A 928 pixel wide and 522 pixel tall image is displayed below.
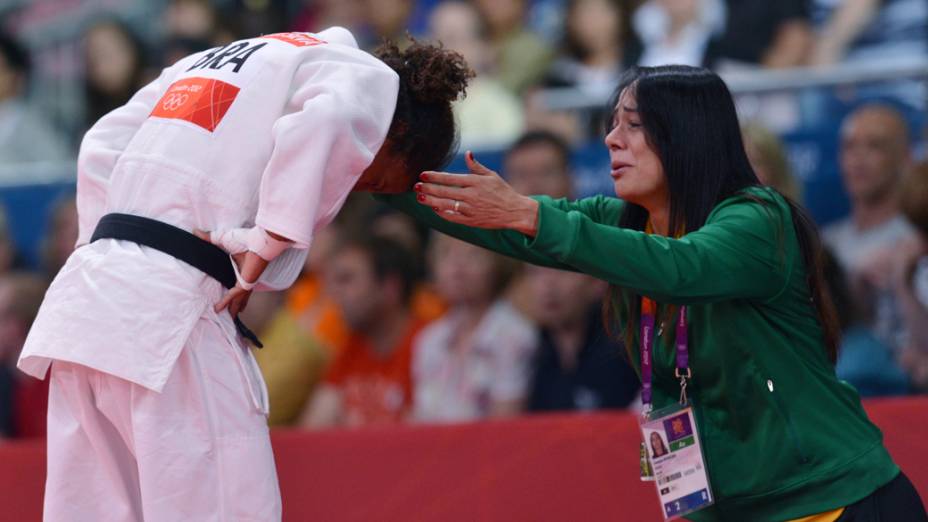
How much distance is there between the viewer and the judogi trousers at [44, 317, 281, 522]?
266 cm

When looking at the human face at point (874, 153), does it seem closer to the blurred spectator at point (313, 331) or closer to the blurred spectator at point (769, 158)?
the blurred spectator at point (769, 158)

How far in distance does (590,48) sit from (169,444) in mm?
4599

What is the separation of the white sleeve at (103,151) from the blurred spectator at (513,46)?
13.5 feet

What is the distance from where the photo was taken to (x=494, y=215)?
262cm

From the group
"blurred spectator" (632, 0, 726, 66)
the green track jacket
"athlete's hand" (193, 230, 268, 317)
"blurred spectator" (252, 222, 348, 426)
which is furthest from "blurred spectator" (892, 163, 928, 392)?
"athlete's hand" (193, 230, 268, 317)

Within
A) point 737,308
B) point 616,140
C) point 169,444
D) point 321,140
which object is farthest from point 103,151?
point 737,308

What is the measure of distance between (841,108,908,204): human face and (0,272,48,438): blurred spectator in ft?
11.4

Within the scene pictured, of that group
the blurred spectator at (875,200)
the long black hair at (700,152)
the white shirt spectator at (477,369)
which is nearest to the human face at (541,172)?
the white shirt spectator at (477,369)

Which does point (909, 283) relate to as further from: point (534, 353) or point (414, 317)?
point (414, 317)

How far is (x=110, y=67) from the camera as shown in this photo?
786 centimetres

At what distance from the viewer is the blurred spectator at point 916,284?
4.64 metres

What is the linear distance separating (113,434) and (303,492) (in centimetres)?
135

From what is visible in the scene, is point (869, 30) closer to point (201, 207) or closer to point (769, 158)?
point (769, 158)

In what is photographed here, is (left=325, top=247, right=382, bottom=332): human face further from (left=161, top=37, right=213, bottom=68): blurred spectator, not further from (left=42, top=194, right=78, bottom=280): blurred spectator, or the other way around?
(left=161, top=37, right=213, bottom=68): blurred spectator
